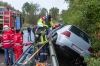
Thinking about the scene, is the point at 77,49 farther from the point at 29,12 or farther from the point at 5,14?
the point at 29,12

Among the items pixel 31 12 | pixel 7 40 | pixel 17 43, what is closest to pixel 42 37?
pixel 17 43

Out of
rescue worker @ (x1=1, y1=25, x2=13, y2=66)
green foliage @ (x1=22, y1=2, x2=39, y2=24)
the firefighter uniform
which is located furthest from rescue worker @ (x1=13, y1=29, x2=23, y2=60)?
green foliage @ (x1=22, y1=2, x2=39, y2=24)

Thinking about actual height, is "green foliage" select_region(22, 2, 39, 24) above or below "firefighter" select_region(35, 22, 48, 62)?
below

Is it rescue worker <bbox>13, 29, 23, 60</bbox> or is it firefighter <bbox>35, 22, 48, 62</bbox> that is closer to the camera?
firefighter <bbox>35, 22, 48, 62</bbox>

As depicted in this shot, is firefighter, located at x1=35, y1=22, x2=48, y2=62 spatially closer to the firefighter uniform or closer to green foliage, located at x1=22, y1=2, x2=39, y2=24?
the firefighter uniform

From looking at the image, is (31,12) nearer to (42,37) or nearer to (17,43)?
(17,43)

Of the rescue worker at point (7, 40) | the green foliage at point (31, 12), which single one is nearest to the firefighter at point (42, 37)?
the rescue worker at point (7, 40)

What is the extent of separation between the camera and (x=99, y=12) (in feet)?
29.0

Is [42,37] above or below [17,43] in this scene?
above

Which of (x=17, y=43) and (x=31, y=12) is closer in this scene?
(x=17, y=43)

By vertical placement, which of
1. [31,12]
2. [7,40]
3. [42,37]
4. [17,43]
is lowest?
[31,12]

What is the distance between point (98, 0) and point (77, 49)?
89.4 inches

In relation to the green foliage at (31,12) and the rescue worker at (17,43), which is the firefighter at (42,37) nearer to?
the rescue worker at (17,43)

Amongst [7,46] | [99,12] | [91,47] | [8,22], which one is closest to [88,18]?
[99,12]
